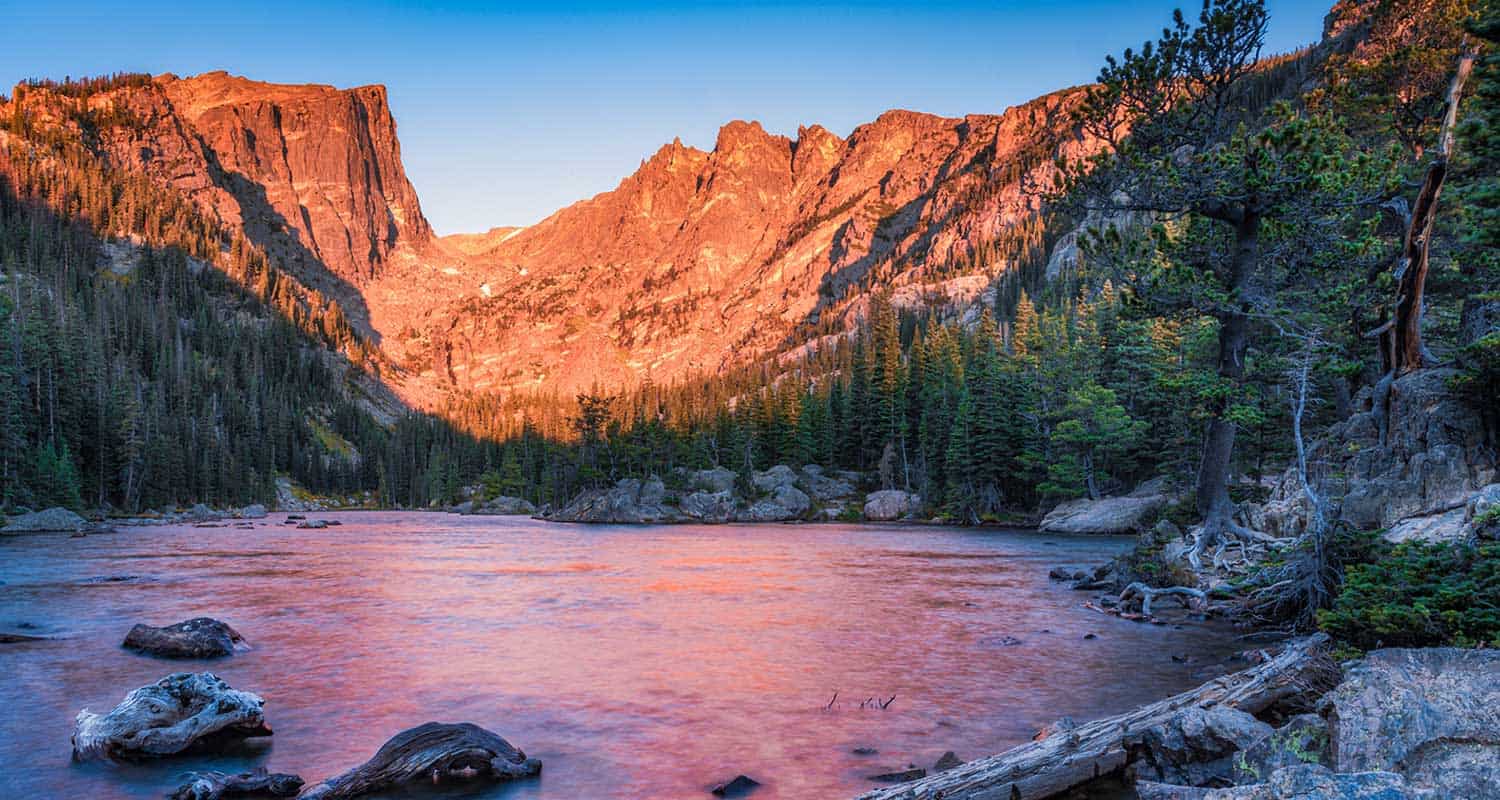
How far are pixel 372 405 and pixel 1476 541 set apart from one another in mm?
215721

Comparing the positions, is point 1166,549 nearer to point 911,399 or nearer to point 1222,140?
point 1222,140

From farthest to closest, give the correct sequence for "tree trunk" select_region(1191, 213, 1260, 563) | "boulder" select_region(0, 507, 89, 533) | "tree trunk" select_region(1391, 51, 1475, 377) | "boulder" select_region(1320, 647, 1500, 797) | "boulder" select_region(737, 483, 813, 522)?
"boulder" select_region(737, 483, 813, 522) → "boulder" select_region(0, 507, 89, 533) → "tree trunk" select_region(1191, 213, 1260, 563) → "tree trunk" select_region(1391, 51, 1475, 377) → "boulder" select_region(1320, 647, 1500, 797)

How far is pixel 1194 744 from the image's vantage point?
8.46 m

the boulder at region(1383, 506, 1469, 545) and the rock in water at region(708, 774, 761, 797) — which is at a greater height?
the boulder at region(1383, 506, 1469, 545)

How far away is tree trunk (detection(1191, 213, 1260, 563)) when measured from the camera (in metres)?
20.8

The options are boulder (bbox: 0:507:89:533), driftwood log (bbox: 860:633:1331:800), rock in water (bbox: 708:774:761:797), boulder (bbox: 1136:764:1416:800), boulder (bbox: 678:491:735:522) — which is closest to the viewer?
boulder (bbox: 1136:764:1416:800)

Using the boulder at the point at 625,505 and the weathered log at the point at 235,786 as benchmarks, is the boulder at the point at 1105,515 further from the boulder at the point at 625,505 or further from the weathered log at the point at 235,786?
the weathered log at the point at 235,786

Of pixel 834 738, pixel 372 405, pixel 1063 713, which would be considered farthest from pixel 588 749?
pixel 372 405

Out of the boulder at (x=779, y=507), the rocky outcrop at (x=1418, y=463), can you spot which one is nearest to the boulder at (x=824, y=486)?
the boulder at (x=779, y=507)

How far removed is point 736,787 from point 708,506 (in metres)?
73.5

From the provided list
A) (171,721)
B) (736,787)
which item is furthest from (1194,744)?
(171,721)

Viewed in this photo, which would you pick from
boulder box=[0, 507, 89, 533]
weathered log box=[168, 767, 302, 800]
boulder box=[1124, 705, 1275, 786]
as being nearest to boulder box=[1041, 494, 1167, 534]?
boulder box=[1124, 705, 1275, 786]

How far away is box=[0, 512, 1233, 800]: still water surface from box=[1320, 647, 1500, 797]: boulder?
15.7 feet

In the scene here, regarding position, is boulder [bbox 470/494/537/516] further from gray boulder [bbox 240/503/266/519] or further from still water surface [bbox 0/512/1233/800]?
still water surface [bbox 0/512/1233/800]
